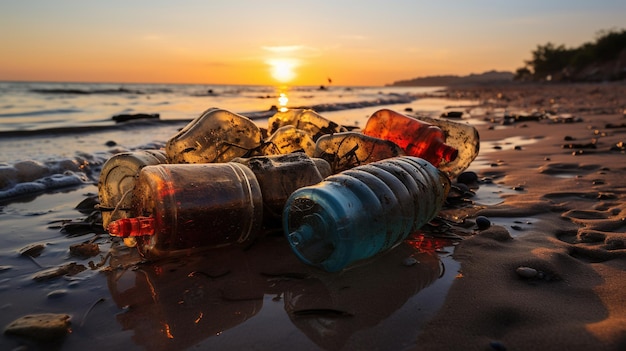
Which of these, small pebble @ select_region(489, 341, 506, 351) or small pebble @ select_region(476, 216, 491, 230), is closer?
small pebble @ select_region(489, 341, 506, 351)

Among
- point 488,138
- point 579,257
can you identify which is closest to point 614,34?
point 488,138

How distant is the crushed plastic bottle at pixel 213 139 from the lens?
9.58ft

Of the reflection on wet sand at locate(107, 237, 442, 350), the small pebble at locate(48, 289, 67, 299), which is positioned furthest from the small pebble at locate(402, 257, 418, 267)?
the small pebble at locate(48, 289, 67, 299)

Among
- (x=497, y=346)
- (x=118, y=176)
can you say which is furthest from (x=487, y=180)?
(x=118, y=176)

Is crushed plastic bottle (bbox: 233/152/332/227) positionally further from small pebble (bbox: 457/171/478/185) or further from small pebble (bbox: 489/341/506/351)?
small pebble (bbox: 457/171/478/185)

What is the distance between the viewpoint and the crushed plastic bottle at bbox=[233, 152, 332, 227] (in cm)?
225

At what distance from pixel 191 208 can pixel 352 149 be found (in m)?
1.30

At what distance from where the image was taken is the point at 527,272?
1834 mm

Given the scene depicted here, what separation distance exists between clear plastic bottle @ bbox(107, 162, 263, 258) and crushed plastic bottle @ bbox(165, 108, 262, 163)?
0.84 m

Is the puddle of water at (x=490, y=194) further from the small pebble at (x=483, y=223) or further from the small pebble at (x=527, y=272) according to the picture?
the small pebble at (x=527, y=272)

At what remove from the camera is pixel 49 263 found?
221 centimetres

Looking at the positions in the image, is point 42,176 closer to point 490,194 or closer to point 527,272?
point 490,194

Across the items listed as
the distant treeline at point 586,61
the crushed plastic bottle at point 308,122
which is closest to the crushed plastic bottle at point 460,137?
the crushed plastic bottle at point 308,122

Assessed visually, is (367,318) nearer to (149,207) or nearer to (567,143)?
(149,207)
